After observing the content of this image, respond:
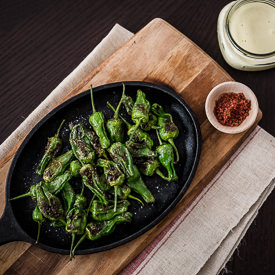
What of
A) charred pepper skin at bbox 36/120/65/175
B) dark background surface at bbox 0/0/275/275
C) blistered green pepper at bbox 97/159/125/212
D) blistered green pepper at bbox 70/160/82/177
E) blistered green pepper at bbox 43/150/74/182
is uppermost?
dark background surface at bbox 0/0/275/275

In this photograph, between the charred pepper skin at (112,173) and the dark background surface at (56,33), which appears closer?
the charred pepper skin at (112,173)

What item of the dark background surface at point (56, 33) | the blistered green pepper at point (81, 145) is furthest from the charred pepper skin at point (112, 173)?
the dark background surface at point (56, 33)

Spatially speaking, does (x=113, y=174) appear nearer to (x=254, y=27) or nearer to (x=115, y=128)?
(x=115, y=128)

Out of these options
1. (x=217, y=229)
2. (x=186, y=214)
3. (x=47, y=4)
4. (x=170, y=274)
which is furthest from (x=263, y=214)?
(x=47, y=4)

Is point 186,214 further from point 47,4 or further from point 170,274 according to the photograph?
point 47,4

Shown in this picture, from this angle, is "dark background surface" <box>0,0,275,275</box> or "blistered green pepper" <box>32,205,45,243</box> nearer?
"blistered green pepper" <box>32,205,45,243</box>

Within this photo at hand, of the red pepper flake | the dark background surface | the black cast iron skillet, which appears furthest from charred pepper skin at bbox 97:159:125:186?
the dark background surface

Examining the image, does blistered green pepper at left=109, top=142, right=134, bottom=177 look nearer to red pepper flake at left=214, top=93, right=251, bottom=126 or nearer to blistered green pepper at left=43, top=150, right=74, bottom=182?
blistered green pepper at left=43, top=150, right=74, bottom=182

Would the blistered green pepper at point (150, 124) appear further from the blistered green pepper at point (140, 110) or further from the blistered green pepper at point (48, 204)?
the blistered green pepper at point (48, 204)

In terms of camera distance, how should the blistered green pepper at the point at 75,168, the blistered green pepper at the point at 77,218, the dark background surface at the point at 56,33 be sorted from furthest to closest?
the dark background surface at the point at 56,33 → the blistered green pepper at the point at 75,168 → the blistered green pepper at the point at 77,218
